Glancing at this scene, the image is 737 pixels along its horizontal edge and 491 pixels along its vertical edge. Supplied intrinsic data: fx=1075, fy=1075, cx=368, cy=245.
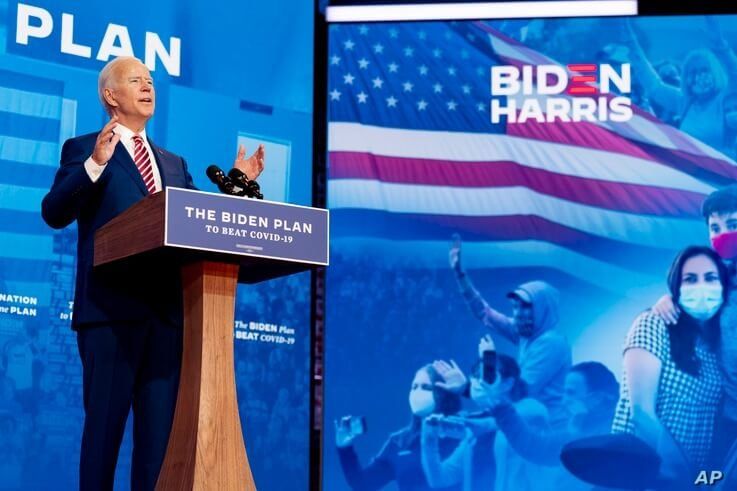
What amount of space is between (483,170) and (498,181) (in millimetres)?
96

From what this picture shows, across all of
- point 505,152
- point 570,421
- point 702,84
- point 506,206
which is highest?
point 702,84

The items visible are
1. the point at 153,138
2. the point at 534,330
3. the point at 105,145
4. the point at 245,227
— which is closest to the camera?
the point at 245,227

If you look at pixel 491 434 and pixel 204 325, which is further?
pixel 491 434

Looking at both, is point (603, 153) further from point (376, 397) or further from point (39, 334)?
point (39, 334)

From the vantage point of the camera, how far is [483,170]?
552cm

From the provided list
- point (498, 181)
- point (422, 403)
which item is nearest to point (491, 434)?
point (422, 403)

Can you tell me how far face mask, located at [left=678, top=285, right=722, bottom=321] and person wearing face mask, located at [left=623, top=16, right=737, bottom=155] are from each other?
30.8 inches

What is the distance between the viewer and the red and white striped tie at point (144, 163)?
10.0 ft

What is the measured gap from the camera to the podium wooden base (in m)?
2.62

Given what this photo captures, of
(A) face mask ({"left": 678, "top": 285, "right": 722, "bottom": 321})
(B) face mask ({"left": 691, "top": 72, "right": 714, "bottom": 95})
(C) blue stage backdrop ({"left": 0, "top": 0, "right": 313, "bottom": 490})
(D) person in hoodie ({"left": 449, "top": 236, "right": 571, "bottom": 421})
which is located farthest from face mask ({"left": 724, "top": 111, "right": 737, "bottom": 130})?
(C) blue stage backdrop ({"left": 0, "top": 0, "right": 313, "bottom": 490})

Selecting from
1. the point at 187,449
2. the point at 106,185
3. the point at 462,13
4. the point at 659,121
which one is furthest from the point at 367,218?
the point at 187,449

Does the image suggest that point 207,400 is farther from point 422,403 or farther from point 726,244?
point 726,244

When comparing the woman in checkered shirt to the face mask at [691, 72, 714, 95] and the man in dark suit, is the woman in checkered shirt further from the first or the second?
the man in dark suit

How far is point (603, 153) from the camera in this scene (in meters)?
5.51
